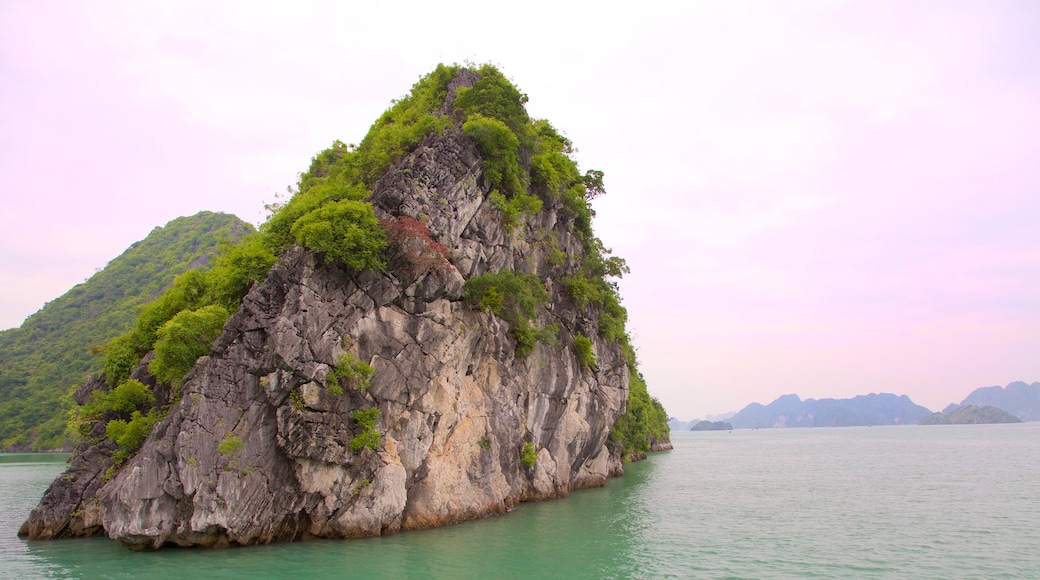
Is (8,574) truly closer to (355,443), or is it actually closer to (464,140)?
(355,443)

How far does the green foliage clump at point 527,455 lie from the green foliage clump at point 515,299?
4.51 meters

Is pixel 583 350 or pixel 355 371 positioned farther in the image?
pixel 583 350

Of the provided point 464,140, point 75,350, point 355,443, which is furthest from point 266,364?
point 75,350

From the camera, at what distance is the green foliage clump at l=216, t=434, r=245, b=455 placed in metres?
18.3

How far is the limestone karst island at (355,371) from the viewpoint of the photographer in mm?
18750

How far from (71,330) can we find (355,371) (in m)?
96.8

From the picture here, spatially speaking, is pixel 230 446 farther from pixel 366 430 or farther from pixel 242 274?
pixel 242 274

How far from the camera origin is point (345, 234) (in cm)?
2072

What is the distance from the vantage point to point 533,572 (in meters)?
16.0

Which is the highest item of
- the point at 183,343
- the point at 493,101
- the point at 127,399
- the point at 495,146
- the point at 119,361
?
the point at 493,101

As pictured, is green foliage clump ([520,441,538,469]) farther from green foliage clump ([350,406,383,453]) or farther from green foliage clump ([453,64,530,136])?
green foliage clump ([453,64,530,136])

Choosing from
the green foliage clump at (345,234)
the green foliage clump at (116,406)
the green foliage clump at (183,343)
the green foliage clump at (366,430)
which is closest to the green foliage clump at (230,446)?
the green foliage clump at (366,430)

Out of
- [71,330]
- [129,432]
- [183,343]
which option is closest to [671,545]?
[183,343]

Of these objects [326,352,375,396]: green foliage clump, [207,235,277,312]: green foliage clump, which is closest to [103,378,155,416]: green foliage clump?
[207,235,277,312]: green foliage clump
